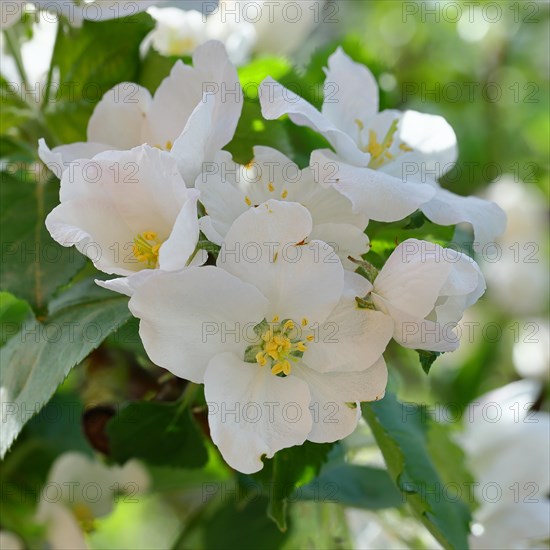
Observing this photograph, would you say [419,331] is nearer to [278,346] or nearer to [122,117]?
[278,346]

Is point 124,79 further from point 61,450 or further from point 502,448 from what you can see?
point 502,448

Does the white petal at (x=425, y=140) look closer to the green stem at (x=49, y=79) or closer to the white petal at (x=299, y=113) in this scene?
the white petal at (x=299, y=113)

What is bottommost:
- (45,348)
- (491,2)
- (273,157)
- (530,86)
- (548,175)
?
(548,175)

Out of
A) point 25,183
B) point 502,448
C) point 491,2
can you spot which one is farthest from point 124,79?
point 491,2

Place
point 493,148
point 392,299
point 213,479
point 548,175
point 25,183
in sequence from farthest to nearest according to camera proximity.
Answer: point 548,175 < point 493,148 < point 213,479 < point 25,183 < point 392,299

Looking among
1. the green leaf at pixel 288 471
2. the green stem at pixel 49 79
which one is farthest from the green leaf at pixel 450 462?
the green stem at pixel 49 79

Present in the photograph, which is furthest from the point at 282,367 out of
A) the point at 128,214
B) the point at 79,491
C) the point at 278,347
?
the point at 79,491

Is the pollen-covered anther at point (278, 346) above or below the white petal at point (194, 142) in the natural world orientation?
below
